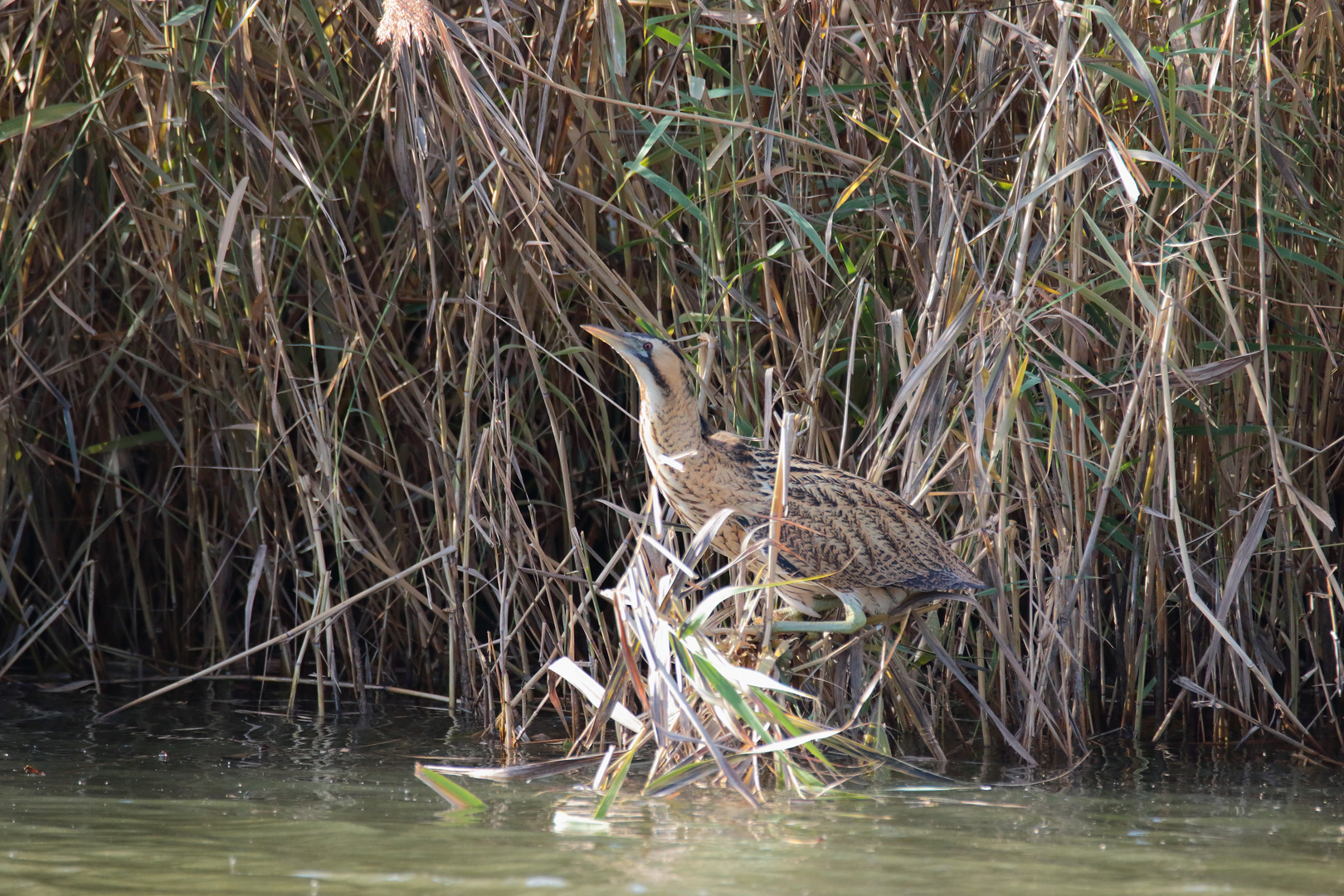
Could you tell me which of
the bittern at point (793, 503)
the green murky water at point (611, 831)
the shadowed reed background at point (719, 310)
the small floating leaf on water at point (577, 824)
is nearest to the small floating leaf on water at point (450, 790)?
the green murky water at point (611, 831)

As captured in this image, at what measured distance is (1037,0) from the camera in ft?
12.3

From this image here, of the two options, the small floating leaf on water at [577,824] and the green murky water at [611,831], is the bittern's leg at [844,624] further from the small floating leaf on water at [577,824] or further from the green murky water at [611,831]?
the small floating leaf on water at [577,824]

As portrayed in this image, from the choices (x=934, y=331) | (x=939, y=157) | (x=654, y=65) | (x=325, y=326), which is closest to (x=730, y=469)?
(x=934, y=331)

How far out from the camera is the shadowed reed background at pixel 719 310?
3.68 metres

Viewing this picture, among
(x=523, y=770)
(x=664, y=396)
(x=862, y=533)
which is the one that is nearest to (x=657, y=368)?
(x=664, y=396)

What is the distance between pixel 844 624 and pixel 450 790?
973 mm

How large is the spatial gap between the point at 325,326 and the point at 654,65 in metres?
1.29

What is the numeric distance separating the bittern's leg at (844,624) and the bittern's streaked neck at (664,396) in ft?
1.60

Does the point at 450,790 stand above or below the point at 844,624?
below

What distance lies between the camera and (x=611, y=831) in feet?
9.41

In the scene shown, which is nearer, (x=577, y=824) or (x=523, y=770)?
(x=577, y=824)

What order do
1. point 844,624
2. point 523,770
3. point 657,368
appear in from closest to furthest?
1. point 523,770
2. point 844,624
3. point 657,368

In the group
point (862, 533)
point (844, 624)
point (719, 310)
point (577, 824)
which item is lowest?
point (577, 824)

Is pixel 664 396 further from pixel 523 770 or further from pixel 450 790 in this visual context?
pixel 450 790
